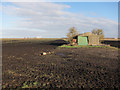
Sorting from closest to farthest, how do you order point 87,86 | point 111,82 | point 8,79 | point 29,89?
point 29,89 → point 87,86 → point 111,82 → point 8,79

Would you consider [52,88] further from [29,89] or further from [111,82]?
[111,82]

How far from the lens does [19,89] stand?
6.22 metres

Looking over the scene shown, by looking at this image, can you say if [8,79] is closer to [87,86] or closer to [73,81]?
[73,81]

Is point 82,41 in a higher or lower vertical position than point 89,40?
lower

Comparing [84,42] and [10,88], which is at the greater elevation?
[84,42]

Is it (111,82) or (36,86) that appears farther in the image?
(111,82)

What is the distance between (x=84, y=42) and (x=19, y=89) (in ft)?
122

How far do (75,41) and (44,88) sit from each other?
40130mm

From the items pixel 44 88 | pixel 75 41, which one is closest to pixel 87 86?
pixel 44 88

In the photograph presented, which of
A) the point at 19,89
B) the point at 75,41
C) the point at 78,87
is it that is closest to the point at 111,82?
the point at 78,87

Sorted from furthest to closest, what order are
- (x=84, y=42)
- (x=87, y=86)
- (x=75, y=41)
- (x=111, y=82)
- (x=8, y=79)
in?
1. (x=75, y=41)
2. (x=84, y=42)
3. (x=8, y=79)
4. (x=111, y=82)
5. (x=87, y=86)

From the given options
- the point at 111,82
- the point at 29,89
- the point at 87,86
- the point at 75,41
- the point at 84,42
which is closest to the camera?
the point at 29,89

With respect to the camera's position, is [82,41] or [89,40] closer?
[82,41]

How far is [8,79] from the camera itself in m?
7.89
